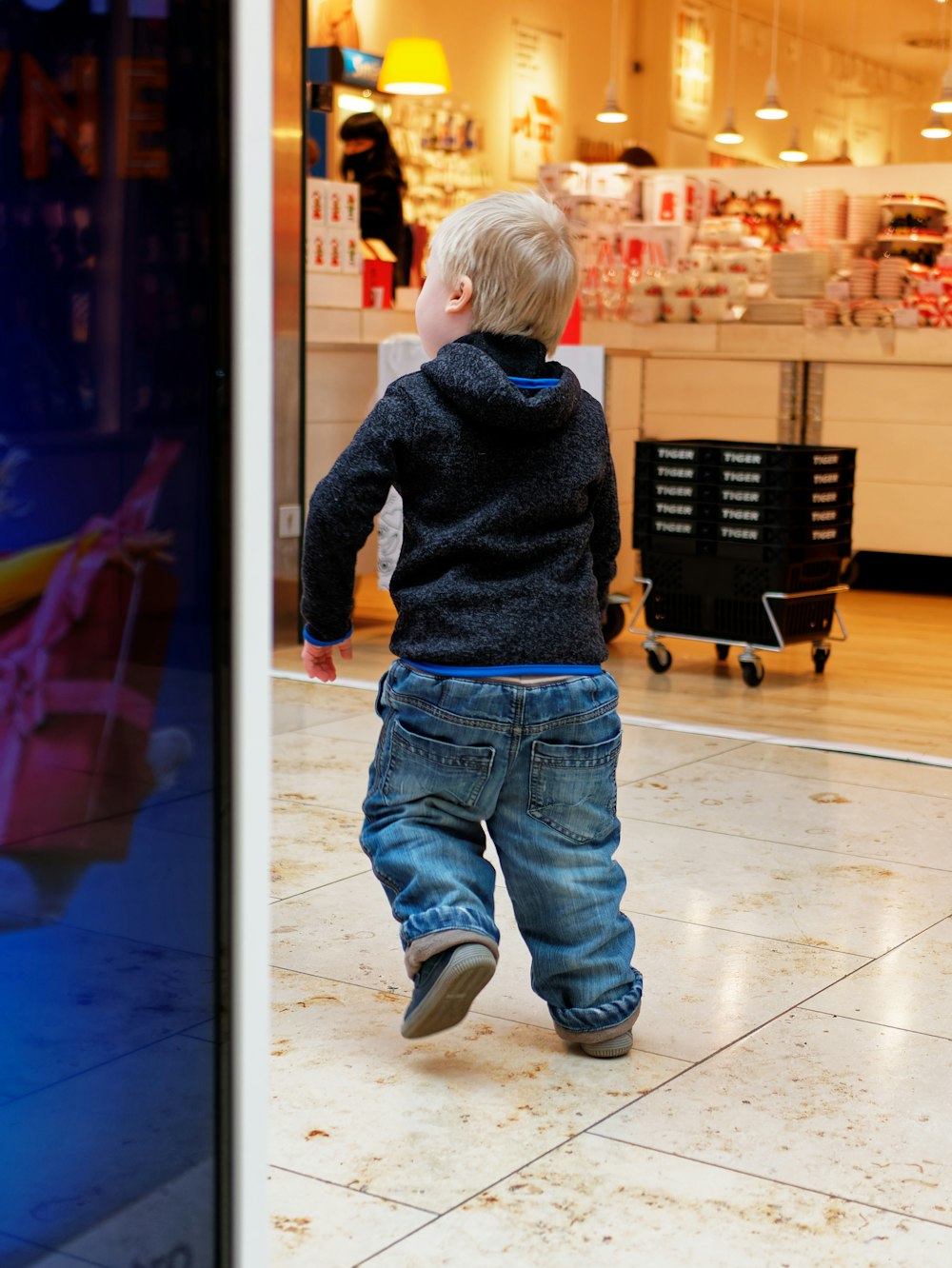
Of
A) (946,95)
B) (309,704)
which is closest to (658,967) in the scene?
(309,704)

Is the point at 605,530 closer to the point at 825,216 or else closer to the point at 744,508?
the point at 744,508

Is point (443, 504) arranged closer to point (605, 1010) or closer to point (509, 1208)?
point (605, 1010)

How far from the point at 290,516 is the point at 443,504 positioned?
11.2ft

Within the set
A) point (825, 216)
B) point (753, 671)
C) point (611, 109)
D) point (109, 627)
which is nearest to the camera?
point (109, 627)

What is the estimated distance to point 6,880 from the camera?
108 cm

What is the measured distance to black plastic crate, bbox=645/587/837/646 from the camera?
5266 millimetres

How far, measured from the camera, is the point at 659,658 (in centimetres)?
535

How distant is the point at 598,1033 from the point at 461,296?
974 mm

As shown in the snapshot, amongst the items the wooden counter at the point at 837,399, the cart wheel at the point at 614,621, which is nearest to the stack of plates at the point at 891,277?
the wooden counter at the point at 837,399

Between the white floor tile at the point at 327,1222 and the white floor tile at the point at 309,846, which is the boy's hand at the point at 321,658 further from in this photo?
the white floor tile at the point at 309,846

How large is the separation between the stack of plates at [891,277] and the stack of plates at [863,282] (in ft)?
0.21

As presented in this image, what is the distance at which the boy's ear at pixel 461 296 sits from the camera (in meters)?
2.12

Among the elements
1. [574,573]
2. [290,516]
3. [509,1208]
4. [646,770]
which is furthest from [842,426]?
[509,1208]

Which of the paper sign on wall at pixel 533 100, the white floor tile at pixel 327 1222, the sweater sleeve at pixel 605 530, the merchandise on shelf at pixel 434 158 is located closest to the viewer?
the white floor tile at pixel 327 1222
